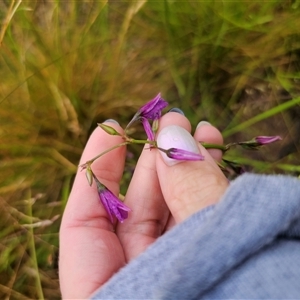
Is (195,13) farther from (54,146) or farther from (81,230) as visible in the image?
(81,230)

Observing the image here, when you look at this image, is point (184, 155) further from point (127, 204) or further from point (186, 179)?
point (127, 204)

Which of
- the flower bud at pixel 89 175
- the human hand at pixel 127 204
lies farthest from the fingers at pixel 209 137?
the flower bud at pixel 89 175

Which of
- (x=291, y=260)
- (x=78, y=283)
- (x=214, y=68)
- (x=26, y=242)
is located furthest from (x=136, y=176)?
(x=214, y=68)

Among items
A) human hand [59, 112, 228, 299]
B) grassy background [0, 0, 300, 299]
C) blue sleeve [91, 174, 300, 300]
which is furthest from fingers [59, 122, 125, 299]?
grassy background [0, 0, 300, 299]

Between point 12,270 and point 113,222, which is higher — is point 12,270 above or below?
below

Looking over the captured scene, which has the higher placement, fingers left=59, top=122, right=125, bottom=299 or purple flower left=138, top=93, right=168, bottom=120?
purple flower left=138, top=93, right=168, bottom=120

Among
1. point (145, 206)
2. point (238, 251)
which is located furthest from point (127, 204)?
point (238, 251)

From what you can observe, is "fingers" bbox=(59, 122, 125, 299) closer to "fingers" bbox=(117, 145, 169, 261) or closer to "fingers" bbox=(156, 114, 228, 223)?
"fingers" bbox=(117, 145, 169, 261)

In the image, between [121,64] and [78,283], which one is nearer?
[78,283]
